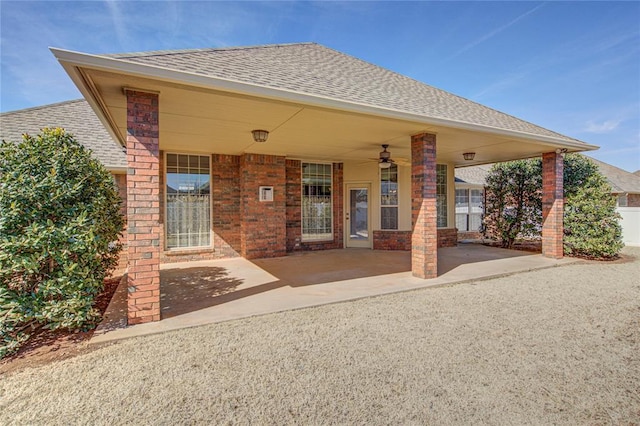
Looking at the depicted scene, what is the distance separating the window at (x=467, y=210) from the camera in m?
14.4

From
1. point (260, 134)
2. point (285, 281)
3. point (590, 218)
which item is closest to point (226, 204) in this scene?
point (260, 134)

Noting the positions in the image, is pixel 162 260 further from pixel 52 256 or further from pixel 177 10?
pixel 177 10

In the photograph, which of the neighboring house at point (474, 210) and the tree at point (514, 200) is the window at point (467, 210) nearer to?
the neighboring house at point (474, 210)

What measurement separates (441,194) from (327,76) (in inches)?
275

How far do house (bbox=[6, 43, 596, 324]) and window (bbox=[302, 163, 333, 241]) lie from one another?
1.4 inches

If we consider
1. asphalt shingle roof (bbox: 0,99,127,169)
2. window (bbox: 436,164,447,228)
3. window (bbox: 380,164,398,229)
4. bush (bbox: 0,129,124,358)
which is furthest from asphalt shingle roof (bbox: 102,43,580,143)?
asphalt shingle roof (bbox: 0,99,127,169)

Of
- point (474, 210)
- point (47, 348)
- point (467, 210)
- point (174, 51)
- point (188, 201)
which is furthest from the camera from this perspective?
point (474, 210)

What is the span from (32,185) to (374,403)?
4248 mm

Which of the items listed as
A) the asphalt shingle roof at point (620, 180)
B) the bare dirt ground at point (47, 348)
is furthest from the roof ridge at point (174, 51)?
the asphalt shingle roof at point (620, 180)

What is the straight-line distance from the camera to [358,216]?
10453 mm

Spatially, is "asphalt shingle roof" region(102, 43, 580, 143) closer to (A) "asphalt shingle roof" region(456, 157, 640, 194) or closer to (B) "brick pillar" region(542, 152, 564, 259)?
(B) "brick pillar" region(542, 152, 564, 259)

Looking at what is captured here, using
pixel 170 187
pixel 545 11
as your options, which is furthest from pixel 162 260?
pixel 545 11

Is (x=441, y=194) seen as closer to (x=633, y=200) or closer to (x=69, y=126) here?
(x=69, y=126)

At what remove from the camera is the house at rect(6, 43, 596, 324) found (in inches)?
148
